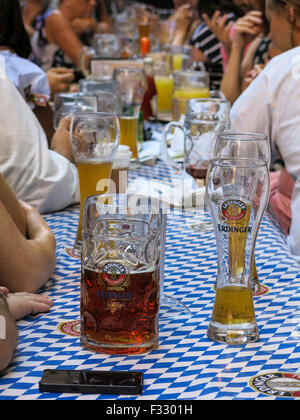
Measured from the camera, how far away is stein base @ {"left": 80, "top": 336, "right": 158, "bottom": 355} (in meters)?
0.90

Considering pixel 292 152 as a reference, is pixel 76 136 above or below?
above

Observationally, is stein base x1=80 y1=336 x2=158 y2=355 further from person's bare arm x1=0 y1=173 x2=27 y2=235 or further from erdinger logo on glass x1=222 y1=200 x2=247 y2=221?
person's bare arm x1=0 y1=173 x2=27 y2=235

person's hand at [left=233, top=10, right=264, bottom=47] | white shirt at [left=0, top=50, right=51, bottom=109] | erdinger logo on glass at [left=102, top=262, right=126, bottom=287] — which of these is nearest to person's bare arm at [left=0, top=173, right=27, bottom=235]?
erdinger logo on glass at [left=102, top=262, right=126, bottom=287]

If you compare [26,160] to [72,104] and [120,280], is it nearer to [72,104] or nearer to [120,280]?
[72,104]

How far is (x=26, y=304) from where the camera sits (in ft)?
3.39

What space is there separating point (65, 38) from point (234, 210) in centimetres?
427

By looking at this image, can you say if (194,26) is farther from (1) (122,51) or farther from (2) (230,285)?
(2) (230,285)

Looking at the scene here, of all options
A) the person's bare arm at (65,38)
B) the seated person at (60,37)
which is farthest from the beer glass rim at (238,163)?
the person's bare arm at (65,38)

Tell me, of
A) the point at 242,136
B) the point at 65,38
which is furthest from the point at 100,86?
the point at 65,38

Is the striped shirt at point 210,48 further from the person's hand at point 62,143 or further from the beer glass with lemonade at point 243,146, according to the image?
the beer glass with lemonade at point 243,146

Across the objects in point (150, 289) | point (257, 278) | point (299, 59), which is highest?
point (299, 59)

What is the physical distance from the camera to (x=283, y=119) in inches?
70.9

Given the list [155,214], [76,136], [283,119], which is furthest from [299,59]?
[155,214]

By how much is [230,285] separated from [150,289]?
119 millimetres
